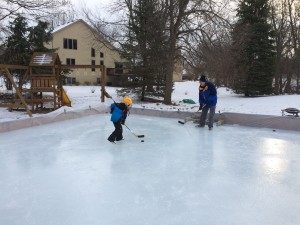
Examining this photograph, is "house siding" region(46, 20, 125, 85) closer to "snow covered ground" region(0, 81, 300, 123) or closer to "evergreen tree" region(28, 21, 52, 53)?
"evergreen tree" region(28, 21, 52, 53)

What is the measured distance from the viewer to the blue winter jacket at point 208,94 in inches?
299

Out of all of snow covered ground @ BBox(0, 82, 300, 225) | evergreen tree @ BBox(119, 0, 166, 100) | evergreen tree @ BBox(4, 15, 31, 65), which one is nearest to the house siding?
evergreen tree @ BBox(119, 0, 166, 100)

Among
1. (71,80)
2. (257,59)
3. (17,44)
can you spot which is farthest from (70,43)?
(257,59)

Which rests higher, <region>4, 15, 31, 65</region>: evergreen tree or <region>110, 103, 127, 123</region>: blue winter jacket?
<region>4, 15, 31, 65</region>: evergreen tree

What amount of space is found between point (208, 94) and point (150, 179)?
14.0 ft

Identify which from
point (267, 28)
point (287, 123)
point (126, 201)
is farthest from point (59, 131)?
point (267, 28)

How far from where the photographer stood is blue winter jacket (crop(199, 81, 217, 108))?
759 cm

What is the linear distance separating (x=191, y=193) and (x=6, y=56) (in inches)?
462

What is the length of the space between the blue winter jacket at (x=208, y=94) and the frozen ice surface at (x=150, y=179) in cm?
112

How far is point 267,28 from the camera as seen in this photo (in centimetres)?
1655

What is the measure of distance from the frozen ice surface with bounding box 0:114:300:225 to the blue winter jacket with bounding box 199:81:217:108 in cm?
112

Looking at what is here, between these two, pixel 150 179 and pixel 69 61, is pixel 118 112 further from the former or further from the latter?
pixel 69 61

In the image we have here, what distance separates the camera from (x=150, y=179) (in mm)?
3867

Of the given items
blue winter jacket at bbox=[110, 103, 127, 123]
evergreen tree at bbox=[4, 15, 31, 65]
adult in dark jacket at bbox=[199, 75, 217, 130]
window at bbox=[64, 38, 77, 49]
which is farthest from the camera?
window at bbox=[64, 38, 77, 49]
